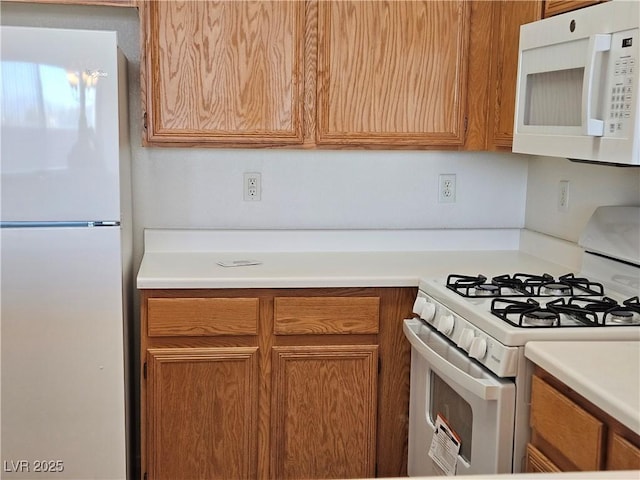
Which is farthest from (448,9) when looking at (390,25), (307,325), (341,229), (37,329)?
(37,329)

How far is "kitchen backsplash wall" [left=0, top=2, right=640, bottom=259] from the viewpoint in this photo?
2.88 m

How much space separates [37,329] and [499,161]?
1.89m

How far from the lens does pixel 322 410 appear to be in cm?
259

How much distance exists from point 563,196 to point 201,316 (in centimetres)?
143

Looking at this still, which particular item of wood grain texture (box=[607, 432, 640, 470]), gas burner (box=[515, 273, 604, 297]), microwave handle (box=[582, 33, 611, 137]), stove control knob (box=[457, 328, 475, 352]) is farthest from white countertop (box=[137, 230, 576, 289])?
wood grain texture (box=[607, 432, 640, 470])

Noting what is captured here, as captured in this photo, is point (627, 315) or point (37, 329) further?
point (37, 329)

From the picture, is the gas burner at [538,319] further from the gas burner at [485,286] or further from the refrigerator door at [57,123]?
the refrigerator door at [57,123]

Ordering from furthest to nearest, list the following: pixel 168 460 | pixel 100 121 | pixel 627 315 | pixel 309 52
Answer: pixel 309 52, pixel 168 460, pixel 100 121, pixel 627 315

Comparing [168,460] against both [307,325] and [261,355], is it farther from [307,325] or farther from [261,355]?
[307,325]

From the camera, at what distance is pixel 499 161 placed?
319 centimetres

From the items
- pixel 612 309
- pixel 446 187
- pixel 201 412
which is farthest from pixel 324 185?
pixel 612 309

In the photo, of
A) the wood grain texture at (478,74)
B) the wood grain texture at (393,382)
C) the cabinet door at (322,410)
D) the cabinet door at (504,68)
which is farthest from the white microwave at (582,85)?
the cabinet door at (322,410)

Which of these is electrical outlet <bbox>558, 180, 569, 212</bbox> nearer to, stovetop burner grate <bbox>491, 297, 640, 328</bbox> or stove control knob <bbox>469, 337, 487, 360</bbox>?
stovetop burner grate <bbox>491, 297, 640, 328</bbox>

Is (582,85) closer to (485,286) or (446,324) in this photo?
(485,286)
